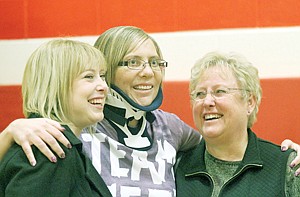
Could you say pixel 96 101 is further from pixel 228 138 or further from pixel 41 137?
pixel 228 138

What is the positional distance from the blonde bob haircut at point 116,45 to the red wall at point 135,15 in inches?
20.8

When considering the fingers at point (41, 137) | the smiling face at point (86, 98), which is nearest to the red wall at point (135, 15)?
the smiling face at point (86, 98)

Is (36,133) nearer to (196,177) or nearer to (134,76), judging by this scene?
(134,76)

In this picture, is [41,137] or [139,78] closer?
[41,137]

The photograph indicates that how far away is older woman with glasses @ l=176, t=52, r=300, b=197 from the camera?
1.89 metres

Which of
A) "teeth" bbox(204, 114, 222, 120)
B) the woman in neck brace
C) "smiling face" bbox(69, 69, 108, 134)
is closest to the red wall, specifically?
the woman in neck brace

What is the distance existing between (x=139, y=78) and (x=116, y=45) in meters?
0.14

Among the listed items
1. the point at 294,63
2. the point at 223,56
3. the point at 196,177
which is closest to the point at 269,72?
the point at 294,63

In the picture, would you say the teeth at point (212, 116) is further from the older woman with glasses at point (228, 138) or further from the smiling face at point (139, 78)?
the smiling face at point (139, 78)

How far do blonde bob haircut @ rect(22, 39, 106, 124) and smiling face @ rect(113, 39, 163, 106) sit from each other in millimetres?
307

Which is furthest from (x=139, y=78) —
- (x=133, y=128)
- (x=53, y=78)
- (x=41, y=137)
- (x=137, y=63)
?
(x=41, y=137)

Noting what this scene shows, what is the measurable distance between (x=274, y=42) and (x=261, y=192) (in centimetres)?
86

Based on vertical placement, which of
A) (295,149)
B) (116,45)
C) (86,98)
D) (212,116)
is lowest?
(295,149)

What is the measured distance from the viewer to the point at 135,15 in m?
2.52
